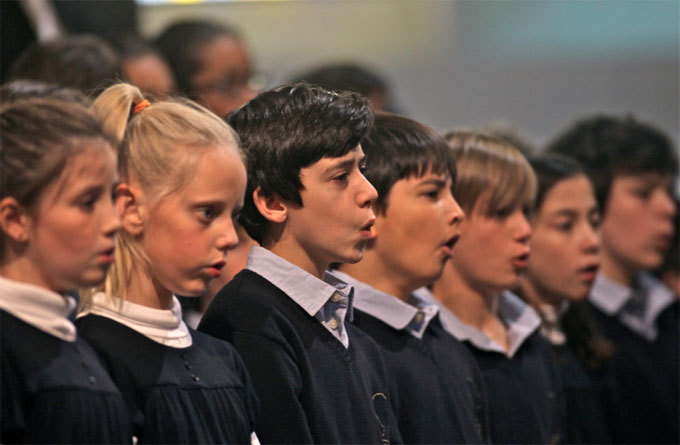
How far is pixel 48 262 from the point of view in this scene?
5.00 feet

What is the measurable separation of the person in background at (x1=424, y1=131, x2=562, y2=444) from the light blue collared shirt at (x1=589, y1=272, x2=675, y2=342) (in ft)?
3.40

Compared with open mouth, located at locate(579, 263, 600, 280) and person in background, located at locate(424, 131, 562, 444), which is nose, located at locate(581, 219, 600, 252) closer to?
open mouth, located at locate(579, 263, 600, 280)

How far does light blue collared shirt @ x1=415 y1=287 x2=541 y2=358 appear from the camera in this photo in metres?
2.73

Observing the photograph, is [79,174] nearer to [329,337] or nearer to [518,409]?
[329,337]

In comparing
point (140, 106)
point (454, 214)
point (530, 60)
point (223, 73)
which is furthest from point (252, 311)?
point (530, 60)

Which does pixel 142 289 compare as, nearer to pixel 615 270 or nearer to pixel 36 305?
pixel 36 305

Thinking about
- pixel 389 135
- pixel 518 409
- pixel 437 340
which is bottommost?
pixel 518 409

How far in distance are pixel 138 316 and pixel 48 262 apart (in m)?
0.26

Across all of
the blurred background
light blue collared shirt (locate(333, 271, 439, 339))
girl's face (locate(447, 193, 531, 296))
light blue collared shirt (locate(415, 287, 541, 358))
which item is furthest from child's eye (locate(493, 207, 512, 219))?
the blurred background

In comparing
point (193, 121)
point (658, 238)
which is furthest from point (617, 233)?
point (193, 121)

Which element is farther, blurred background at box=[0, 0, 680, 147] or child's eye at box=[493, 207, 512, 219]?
blurred background at box=[0, 0, 680, 147]

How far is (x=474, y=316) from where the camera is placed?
285cm

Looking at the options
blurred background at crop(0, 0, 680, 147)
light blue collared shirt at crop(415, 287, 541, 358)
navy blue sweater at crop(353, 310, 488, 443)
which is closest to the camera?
navy blue sweater at crop(353, 310, 488, 443)

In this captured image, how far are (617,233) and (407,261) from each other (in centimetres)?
168
